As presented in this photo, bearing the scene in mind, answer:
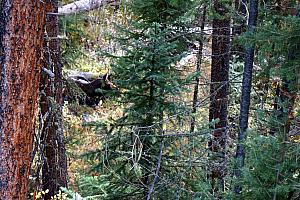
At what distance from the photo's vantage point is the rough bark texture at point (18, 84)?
3.49m

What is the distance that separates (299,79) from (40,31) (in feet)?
7.57

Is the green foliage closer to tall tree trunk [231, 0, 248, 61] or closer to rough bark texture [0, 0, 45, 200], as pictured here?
rough bark texture [0, 0, 45, 200]

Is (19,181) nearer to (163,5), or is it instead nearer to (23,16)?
(23,16)

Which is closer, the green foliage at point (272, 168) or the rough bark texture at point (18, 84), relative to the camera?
the green foliage at point (272, 168)

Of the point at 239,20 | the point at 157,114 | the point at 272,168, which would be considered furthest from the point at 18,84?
the point at 239,20

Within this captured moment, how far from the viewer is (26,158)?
3.80 m

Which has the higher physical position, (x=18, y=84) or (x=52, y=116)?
(x=18, y=84)

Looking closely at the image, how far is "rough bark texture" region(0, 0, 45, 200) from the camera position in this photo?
138 inches

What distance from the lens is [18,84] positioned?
359cm

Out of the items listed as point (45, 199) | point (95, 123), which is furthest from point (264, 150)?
point (45, 199)

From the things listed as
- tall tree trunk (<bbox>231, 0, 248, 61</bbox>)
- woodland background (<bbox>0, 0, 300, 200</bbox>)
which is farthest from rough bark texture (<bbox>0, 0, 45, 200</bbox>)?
tall tree trunk (<bbox>231, 0, 248, 61</bbox>)

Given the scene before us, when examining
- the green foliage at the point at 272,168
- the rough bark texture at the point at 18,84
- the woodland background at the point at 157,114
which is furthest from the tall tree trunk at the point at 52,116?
the green foliage at the point at 272,168

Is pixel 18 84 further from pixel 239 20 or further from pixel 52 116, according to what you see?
pixel 239 20

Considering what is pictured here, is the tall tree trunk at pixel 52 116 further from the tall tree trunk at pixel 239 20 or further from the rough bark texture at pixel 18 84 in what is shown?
the tall tree trunk at pixel 239 20
